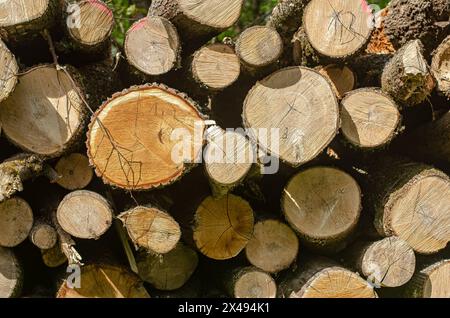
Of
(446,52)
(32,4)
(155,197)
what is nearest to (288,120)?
(155,197)

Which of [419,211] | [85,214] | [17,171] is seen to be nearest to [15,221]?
[17,171]

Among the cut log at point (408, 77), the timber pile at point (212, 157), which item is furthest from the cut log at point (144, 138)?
the cut log at point (408, 77)

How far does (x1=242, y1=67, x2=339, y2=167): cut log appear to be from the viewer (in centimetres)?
277

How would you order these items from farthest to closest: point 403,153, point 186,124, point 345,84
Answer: point 403,153, point 345,84, point 186,124

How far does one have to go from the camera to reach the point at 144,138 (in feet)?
8.89

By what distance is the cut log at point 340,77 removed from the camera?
3.14 metres

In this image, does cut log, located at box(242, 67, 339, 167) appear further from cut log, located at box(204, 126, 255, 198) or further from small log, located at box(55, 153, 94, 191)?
small log, located at box(55, 153, 94, 191)

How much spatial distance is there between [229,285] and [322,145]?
3.02 ft

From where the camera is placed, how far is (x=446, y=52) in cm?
307

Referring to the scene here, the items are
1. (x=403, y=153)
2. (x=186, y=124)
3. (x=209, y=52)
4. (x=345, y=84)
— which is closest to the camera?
(x=186, y=124)

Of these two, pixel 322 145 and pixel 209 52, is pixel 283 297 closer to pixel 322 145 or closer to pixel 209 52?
pixel 322 145

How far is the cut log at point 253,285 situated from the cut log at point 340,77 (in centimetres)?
108
